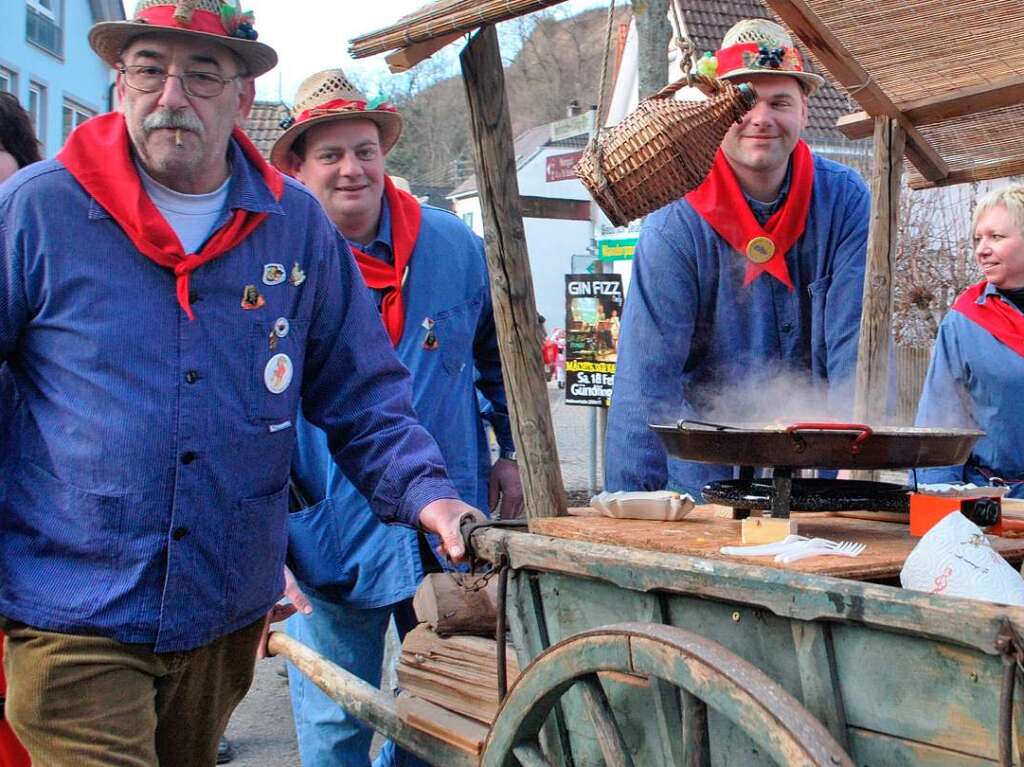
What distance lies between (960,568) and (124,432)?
157 cm

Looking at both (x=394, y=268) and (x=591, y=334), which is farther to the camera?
(x=591, y=334)

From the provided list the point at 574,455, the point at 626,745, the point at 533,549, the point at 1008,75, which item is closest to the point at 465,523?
the point at 533,549

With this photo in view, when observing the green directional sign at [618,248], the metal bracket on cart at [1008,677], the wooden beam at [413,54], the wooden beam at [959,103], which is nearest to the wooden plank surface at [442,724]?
the metal bracket on cart at [1008,677]

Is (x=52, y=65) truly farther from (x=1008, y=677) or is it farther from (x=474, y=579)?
(x=1008, y=677)

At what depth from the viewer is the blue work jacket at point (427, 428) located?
3.56 metres

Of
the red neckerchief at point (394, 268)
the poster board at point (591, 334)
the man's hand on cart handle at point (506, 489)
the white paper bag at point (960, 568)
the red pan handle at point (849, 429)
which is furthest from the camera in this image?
the poster board at point (591, 334)

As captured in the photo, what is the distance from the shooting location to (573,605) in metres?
2.27

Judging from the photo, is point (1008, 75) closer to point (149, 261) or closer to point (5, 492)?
point (149, 261)

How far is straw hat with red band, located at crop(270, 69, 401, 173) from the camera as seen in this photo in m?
3.70

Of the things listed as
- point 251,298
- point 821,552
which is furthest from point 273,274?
point 821,552

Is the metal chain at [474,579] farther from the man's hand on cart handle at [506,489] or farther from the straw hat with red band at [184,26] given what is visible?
the straw hat with red band at [184,26]

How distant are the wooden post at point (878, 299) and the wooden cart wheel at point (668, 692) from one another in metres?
1.61

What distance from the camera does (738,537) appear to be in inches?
90.7

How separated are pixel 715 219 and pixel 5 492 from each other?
207 centimetres
